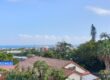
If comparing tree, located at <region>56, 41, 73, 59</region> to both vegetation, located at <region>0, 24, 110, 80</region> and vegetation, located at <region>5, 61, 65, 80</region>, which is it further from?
vegetation, located at <region>5, 61, 65, 80</region>

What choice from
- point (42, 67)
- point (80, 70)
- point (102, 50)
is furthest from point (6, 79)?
point (102, 50)

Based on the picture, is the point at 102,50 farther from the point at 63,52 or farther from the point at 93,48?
the point at 63,52

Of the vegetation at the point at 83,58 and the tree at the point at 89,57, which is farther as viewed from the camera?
the tree at the point at 89,57

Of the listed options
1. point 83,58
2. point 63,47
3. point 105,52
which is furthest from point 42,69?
point 63,47

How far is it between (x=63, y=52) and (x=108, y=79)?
44.5 meters

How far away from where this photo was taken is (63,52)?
266 ft

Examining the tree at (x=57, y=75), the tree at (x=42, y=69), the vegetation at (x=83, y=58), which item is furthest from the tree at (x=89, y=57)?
the tree at (x=42, y=69)

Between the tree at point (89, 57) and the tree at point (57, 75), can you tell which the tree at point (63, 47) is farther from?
the tree at point (57, 75)

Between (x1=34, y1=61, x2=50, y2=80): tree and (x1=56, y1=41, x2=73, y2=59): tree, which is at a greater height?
(x1=34, y1=61, x2=50, y2=80): tree

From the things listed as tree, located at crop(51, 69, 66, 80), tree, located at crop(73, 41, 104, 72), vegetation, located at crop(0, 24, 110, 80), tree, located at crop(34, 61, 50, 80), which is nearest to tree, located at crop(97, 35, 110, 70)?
vegetation, located at crop(0, 24, 110, 80)

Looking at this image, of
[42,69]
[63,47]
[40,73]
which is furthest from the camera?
[63,47]

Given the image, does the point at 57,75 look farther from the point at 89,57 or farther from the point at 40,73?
the point at 89,57

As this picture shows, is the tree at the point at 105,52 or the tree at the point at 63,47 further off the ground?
the tree at the point at 105,52

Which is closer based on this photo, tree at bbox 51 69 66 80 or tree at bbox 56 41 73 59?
tree at bbox 51 69 66 80
